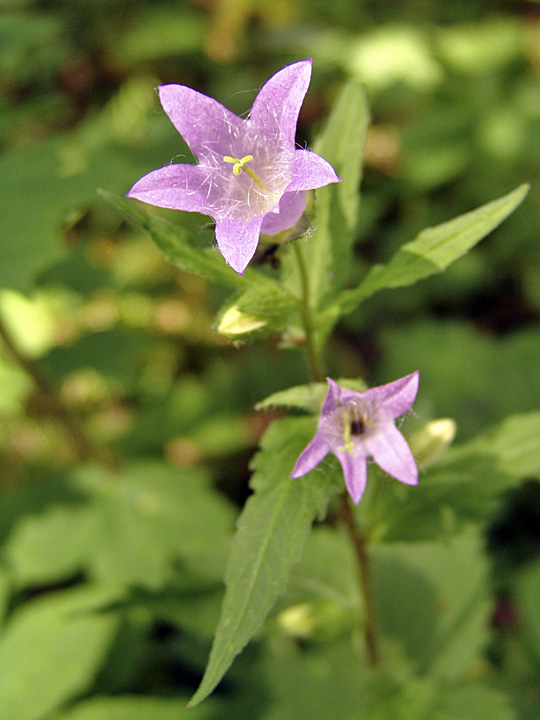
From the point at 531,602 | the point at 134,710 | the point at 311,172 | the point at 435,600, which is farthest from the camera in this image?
the point at 531,602

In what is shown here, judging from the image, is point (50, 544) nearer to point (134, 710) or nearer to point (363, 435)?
point (134, 710)

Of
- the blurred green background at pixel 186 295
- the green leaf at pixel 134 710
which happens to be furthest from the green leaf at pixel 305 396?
the green leaf at pixel 134 710

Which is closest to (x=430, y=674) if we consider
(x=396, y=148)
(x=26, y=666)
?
(x=26, y=666)

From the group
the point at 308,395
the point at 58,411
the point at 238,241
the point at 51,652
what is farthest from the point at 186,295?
the point at 238,241

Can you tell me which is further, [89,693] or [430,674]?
[89,693]

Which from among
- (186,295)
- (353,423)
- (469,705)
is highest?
(186,295)

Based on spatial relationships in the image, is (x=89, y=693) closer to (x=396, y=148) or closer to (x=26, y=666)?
(x=26, y=666)

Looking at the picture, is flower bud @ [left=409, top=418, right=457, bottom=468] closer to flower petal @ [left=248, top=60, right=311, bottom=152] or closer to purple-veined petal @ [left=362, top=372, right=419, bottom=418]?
purple-veined petal @ [left=362, top=372, right=419, bottom=418]
